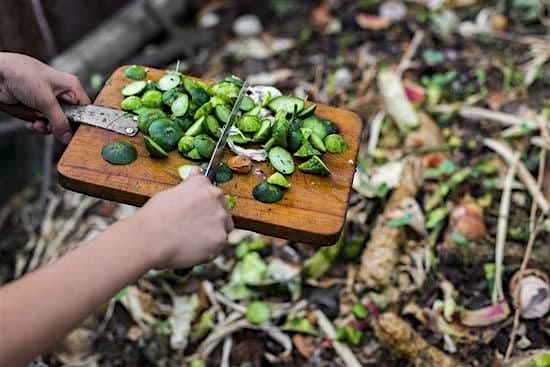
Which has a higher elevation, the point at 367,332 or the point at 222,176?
the point at 222,176

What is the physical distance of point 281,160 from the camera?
1740 millimetres

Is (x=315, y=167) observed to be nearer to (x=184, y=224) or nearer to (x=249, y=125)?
(x=249, y=125)

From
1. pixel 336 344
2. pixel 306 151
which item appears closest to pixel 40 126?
pixel 306 151

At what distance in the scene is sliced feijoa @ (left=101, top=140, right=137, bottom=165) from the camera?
5.60 ft

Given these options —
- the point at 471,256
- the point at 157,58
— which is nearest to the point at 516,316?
the point at 471,256

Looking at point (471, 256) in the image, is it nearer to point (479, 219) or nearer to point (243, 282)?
point (479, 219)

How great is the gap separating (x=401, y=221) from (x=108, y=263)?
137 cm

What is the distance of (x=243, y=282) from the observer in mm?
2547

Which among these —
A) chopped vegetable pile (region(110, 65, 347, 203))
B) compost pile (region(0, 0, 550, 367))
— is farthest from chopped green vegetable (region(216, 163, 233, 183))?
compost pile (region(0, 0, 550, 367))

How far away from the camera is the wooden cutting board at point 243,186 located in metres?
1.64

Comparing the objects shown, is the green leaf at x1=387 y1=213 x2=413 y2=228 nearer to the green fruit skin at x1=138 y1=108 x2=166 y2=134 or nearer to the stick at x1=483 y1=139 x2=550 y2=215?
the stick at x1=483 y1=139 x2=550 y2=215

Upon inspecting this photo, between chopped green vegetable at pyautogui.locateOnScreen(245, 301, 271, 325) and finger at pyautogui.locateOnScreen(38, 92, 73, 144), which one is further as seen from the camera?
chopped green vegetable at pyautogui.locateOnScreen(245, 301, 271, 325)

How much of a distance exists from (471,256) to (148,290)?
1.19m

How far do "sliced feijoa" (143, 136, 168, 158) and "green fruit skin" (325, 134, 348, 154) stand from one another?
43 cm
